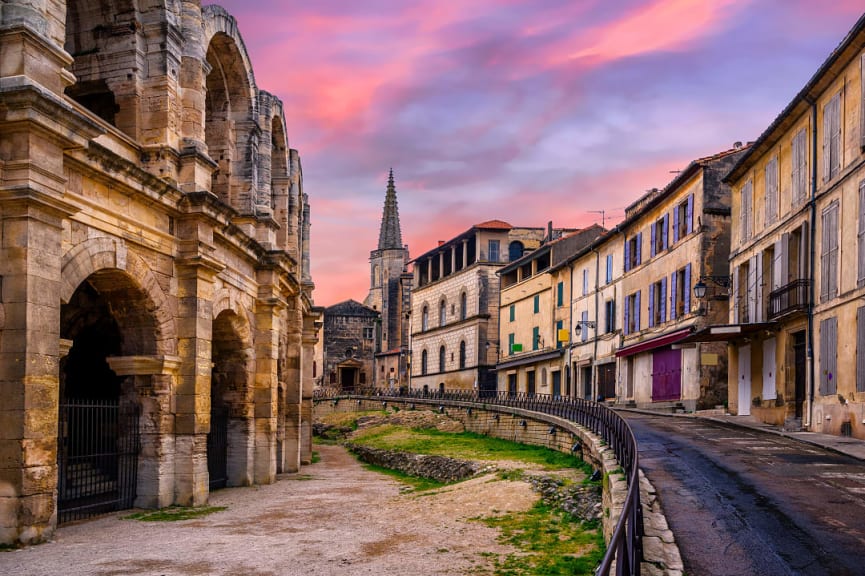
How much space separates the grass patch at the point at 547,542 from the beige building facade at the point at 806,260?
8003 mm

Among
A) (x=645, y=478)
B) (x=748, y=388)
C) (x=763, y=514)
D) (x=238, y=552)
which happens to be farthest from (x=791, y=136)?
(x=238, y=552)

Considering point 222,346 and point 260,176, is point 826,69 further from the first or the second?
point 222,346

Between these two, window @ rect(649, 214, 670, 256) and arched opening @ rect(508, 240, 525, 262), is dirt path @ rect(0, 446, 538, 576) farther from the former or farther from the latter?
arched opening @ rect(508, 240, 525, 262)

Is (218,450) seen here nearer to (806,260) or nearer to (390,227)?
(806,260)

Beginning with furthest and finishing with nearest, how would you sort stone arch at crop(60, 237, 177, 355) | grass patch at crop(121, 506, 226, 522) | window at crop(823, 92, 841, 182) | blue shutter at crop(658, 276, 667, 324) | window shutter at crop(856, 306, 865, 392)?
1. blue shutter at crop(658, 276, 667, 324)
2. window at crop(823, 92, 841, 182)
3. window shutter at crop(856, 306, 865, 392)
4. grass patch at crop(121, 506, 226, 522)
5. stone arch at crop(60, 237, 177, 355)

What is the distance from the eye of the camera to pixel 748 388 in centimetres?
2600

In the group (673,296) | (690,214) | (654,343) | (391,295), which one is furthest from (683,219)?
(391,295)

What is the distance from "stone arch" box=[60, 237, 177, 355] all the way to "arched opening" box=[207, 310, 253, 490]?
432 cm

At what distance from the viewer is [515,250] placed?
61344 millimetres

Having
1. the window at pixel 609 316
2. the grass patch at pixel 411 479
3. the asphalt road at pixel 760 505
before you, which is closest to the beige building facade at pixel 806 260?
the asphalt road at pixel 760 505

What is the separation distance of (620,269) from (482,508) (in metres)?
25.4

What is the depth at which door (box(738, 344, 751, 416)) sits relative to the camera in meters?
26.0

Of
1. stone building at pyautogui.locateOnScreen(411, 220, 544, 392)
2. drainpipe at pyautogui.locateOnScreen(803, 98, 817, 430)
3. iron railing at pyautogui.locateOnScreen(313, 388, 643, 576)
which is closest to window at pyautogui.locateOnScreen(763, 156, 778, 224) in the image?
drainpipe at pyautogui.locateOnScreen(803, 98, 817, 430)

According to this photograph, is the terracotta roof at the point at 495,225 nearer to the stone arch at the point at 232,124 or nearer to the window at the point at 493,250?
the window at the point at 493,250
